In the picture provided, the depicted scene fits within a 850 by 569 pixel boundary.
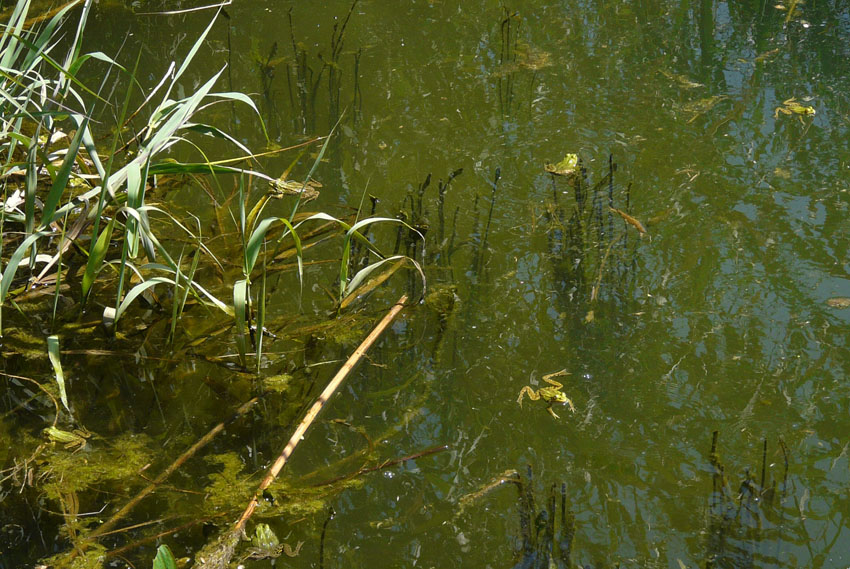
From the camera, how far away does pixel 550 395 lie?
2.15 metres

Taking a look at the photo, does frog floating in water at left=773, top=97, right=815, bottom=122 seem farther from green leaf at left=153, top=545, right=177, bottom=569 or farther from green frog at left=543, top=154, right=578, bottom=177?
green leaf at left=153, top=545, right=177, bottom=569

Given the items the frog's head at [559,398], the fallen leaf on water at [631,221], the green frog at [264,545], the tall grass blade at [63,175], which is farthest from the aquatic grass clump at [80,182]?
the fallen leaf on water at [631,221]

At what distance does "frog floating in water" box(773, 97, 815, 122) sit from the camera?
3.13 m

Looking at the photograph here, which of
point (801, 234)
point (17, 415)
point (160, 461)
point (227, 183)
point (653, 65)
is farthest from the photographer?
point (653, 65)

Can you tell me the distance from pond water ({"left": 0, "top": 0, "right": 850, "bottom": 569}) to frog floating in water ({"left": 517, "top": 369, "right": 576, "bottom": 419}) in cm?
2

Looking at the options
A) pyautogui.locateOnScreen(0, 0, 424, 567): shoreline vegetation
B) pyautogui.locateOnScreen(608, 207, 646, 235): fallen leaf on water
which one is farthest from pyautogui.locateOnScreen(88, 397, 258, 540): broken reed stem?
pyautogui.locateOnScreen(608, 207, 646, 235): fallen leaf on water

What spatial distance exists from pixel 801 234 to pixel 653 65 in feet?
3.96

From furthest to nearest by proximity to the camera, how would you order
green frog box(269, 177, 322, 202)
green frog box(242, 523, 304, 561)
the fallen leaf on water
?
green frog box(269, 177, 322, 202), the fallen leaf on water, green frog box(242, 523, 304, 561)

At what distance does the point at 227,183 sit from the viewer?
3.03 m

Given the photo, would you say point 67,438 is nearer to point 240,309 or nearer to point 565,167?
point 240,309

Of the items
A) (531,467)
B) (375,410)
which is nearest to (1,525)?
(375,410)

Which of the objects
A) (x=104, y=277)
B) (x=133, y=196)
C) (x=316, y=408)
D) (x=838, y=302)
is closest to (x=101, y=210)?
(x=133, y=196)

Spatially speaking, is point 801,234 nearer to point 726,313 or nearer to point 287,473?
point 726,313

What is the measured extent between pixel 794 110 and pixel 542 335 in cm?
156
